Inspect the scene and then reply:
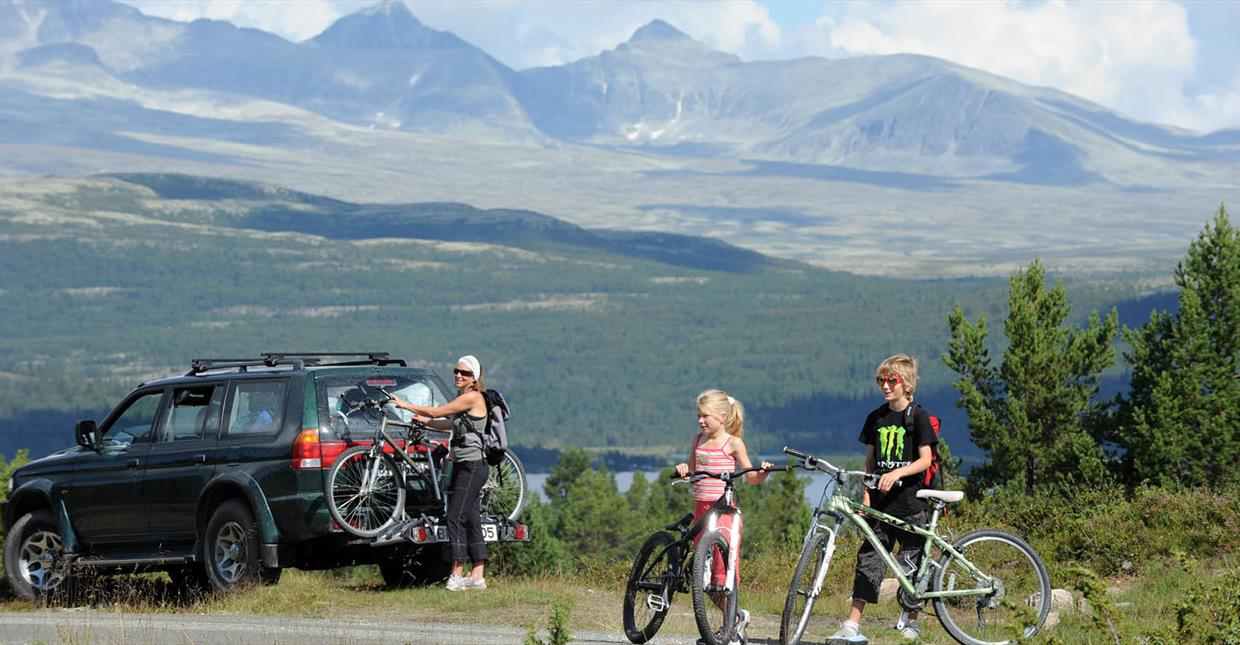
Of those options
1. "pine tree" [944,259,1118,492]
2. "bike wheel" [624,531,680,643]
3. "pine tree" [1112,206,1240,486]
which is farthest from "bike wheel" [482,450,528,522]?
"pine tree" [944,259,1118,492]

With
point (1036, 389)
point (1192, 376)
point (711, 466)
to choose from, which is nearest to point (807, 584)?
point (711, 466)

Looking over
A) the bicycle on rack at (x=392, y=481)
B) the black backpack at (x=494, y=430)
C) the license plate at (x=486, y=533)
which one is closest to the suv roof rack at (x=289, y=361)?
the bicycle on rack at (x=392, y=481)

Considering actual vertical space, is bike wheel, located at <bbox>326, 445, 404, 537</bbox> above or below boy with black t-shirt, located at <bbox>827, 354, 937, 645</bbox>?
below

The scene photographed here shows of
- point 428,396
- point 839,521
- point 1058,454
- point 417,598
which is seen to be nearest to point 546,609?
point 417,598

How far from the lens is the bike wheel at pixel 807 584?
11.1m

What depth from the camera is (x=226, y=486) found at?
1539cm

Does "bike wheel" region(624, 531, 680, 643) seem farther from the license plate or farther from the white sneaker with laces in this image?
the license plate

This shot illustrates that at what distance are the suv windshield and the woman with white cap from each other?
42 centimetres

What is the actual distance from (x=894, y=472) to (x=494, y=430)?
4.64 metres

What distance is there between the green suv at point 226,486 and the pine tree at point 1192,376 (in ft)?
80.7

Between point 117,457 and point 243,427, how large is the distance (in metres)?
1.71

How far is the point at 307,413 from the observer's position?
15.0 meters

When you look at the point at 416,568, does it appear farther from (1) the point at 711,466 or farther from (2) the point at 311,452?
(1) the point at 711,466

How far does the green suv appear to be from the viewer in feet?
49.0
